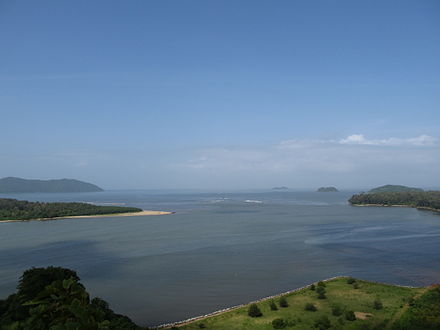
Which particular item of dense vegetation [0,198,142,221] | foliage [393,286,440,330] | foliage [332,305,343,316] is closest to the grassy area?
foliage [332,305,343,316]

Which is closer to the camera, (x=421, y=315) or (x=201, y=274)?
(x=421, y=315)

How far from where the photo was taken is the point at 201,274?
46562 mm

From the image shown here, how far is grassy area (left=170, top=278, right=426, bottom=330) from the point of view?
90.2 ft

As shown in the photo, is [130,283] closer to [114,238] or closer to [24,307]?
[24,307]

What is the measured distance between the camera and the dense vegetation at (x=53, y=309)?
1648 centimetres

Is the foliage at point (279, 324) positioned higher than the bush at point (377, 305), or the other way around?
the bush at point (377, 305)

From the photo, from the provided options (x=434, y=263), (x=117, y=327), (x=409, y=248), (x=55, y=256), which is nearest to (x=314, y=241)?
(x=409, y=248)

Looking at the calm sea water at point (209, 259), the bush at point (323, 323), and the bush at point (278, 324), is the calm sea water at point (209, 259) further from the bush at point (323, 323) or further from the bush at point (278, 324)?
the bush at point (323, 323)

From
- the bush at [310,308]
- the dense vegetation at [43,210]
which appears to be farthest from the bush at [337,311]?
the dense vegetation at [43,210]

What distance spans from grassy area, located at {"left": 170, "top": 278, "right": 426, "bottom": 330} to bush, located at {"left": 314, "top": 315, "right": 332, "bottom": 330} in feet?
0.54

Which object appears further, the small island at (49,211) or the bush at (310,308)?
the small island at (49,211)

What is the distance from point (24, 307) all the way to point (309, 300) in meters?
25.2

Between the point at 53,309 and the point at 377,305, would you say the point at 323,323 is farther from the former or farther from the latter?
the point at 53,309

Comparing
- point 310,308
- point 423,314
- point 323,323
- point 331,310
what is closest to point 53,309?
point 323,323
